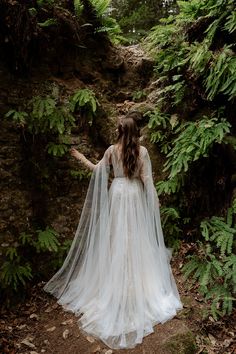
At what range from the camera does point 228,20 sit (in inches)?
252

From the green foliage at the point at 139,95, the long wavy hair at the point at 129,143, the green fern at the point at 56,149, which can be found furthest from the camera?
the green foliage at the point at 139,95

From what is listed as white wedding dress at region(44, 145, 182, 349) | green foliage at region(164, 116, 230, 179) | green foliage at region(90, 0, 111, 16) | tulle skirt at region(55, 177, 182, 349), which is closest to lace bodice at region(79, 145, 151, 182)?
white wedding dress at region(44, 145, 182, 349)

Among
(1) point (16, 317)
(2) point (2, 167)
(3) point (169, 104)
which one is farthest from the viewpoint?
(3) point (169, 104)

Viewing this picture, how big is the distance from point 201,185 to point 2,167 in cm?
340

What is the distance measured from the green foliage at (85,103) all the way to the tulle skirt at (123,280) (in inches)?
81.2

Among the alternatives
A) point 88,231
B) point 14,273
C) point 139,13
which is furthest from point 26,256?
point 139,13

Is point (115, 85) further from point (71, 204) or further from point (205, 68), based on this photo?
point (71, 204)

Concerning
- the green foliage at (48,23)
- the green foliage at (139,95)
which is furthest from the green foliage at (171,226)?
the green foliage at (48,23)

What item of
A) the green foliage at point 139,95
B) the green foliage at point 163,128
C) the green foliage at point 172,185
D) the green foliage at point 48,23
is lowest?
the green foliage at point 172,185

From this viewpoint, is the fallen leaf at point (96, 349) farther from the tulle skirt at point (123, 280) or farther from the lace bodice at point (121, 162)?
the lace bodice at point (121, 162)

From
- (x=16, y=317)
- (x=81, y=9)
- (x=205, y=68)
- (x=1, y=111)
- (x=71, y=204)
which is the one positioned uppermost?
(x=81, y=9)

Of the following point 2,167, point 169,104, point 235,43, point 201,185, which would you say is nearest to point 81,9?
point 169,104

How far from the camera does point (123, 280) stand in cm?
493

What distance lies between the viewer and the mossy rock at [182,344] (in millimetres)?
4340
